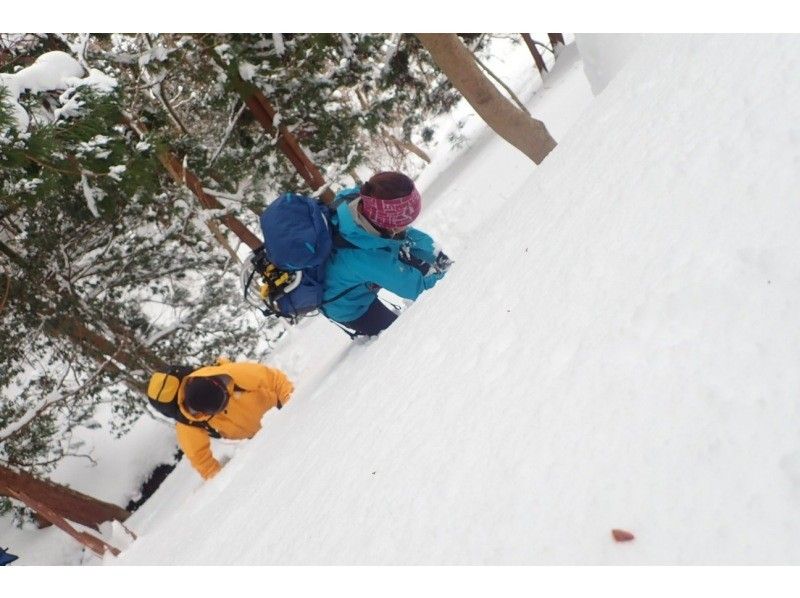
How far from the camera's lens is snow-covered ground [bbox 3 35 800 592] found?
→ 113cm

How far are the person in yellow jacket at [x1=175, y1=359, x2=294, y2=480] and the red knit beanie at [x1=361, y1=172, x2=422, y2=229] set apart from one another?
1829mm

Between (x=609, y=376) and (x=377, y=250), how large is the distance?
6.97ft

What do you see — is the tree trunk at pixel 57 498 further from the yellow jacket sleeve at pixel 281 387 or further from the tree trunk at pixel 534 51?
the tree trunk at pixel 534 51

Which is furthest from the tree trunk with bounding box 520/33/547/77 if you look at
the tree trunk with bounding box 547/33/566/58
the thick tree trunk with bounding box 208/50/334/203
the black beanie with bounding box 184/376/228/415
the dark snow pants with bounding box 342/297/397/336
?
the black beanie with bounding box 184/376/228/415

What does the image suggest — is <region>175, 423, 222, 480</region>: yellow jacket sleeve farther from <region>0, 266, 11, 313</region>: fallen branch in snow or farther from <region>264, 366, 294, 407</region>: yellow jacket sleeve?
<region>0, 266, 11, 313</region>: fallen branch in snow

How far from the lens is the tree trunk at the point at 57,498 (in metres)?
5.91

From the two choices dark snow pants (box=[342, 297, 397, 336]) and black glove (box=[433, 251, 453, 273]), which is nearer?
black glove (box=[433, 251, 453, 273])

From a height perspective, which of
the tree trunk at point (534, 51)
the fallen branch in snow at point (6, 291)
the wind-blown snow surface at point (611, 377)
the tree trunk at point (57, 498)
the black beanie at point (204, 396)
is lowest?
the tree trunk at point (534, 51)

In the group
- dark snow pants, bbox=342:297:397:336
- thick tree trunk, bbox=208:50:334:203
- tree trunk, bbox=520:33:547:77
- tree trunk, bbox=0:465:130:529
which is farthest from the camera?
tree trunk, bbox=520:33:547:77

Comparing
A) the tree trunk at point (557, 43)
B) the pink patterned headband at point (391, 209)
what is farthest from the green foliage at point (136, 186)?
the pink patterned headband at point (391, 209)

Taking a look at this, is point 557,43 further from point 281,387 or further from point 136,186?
point 281,387

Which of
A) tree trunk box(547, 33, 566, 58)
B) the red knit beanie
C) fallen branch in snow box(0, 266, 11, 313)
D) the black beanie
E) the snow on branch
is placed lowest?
tree trunk box(547, 33, 566, 58)

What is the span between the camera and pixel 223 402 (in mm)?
4109

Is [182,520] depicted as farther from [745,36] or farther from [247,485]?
[745,36]
